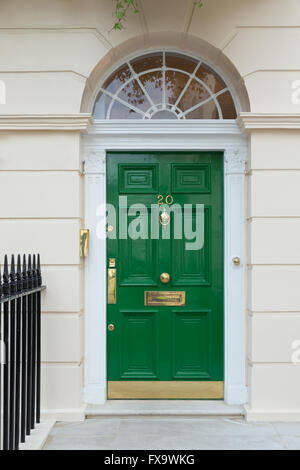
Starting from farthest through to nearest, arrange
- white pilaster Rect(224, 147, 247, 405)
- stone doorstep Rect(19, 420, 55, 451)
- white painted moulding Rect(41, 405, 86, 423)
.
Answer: white pilaster Rect(224, 147, 247, 405), white painted moulding Rect(41, 405, 86, 423), stone doorstep Rect(19, 420, 55, 451)

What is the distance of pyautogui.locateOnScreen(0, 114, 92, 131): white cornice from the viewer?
171 inches

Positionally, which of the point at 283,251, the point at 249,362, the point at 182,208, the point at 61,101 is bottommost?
the point at 249,362

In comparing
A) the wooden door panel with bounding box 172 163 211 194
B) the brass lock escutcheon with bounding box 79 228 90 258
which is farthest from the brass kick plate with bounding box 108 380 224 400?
the wooden door panel with bounding box 172 163 211 194

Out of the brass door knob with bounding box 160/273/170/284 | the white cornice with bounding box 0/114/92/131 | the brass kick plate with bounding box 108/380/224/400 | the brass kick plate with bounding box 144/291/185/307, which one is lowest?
the brass kick plate with bounding box 108/380/224/400

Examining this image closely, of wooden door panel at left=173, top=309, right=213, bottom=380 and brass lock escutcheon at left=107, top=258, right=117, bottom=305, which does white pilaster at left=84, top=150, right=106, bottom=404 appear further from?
wooden door panel at left=173, top=309, right=213, bottom=380

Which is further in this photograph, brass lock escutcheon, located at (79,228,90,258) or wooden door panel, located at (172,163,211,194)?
wooden door panel, located at (172,163,211,194)

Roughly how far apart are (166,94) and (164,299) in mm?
2044

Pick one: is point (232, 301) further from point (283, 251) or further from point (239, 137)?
point (239, 137)

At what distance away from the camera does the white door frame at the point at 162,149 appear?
4.56 meters

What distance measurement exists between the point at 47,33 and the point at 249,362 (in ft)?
11.9

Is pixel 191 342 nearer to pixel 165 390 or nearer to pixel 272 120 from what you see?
pixel 165 390

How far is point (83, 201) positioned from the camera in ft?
15.1

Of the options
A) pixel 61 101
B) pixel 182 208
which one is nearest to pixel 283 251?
pixel 182 208

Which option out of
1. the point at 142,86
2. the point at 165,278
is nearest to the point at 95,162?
the point at 142,86
